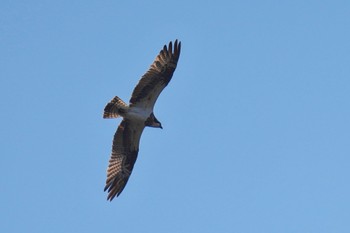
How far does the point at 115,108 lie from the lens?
19875 mm

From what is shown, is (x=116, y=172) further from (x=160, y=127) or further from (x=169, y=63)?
(x=169, y=63)

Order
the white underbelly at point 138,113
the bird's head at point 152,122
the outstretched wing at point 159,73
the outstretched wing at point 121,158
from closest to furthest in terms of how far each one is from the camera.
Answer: the outstretched wing at point 159,73
the white underbelly at point 138,113
the bird's head at point 152,122
the outstretched wing at point 121,158

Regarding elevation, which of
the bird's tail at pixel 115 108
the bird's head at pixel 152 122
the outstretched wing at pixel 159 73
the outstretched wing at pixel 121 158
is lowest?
the outstretched wing at pixel 121 158

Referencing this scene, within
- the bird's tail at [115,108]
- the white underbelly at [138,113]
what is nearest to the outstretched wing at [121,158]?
the white underbelly at [138,113]

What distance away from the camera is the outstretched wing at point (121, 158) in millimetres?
20828

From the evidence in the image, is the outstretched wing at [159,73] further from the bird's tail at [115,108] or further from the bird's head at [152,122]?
the bird's head at [152,122]


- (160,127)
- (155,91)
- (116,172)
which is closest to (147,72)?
(155,91)

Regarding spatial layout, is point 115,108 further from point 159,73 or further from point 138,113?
point 159,73

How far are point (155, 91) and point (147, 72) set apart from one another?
58cm

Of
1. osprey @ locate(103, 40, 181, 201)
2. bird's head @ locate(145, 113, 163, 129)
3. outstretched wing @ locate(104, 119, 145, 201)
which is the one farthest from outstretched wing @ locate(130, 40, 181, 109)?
outstretched wing @ locate(104, 119, 145, 201)

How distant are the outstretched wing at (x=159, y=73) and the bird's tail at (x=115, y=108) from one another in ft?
1.20

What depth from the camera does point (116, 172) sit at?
2116 centimetres

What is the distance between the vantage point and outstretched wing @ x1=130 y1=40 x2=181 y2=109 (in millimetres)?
19531

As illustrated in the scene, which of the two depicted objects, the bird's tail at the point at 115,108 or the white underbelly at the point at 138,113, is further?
the white underbelly at the point at 138,113
